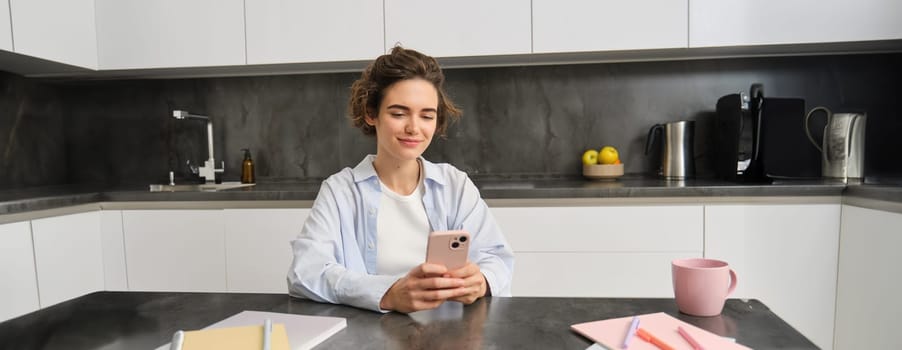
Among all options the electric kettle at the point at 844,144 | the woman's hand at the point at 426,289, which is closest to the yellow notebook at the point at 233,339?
the woman's hand at the point at 426,289

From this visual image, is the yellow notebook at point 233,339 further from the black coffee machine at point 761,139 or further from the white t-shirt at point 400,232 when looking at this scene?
the black coffee machine at point 761,139

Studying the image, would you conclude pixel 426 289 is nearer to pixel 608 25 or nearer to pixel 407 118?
pixel 407 118

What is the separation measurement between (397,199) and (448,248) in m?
0.49

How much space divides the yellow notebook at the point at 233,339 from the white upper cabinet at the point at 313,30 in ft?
5.89

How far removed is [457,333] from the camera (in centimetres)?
72

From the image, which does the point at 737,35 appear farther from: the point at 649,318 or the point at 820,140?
the point at 649,318

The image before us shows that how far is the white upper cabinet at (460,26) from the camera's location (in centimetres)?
227

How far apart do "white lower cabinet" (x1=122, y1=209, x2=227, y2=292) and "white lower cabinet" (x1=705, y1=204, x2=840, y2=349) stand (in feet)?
6.42

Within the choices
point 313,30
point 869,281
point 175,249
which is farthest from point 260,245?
point 869,281

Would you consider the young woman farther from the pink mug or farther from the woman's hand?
the pink mug

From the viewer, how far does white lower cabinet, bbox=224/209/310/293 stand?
2.17 meters

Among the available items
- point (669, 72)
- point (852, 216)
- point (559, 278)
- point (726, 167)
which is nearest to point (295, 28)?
point (559, 278)

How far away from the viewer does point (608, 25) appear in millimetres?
2238

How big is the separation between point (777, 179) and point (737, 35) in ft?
2.00
